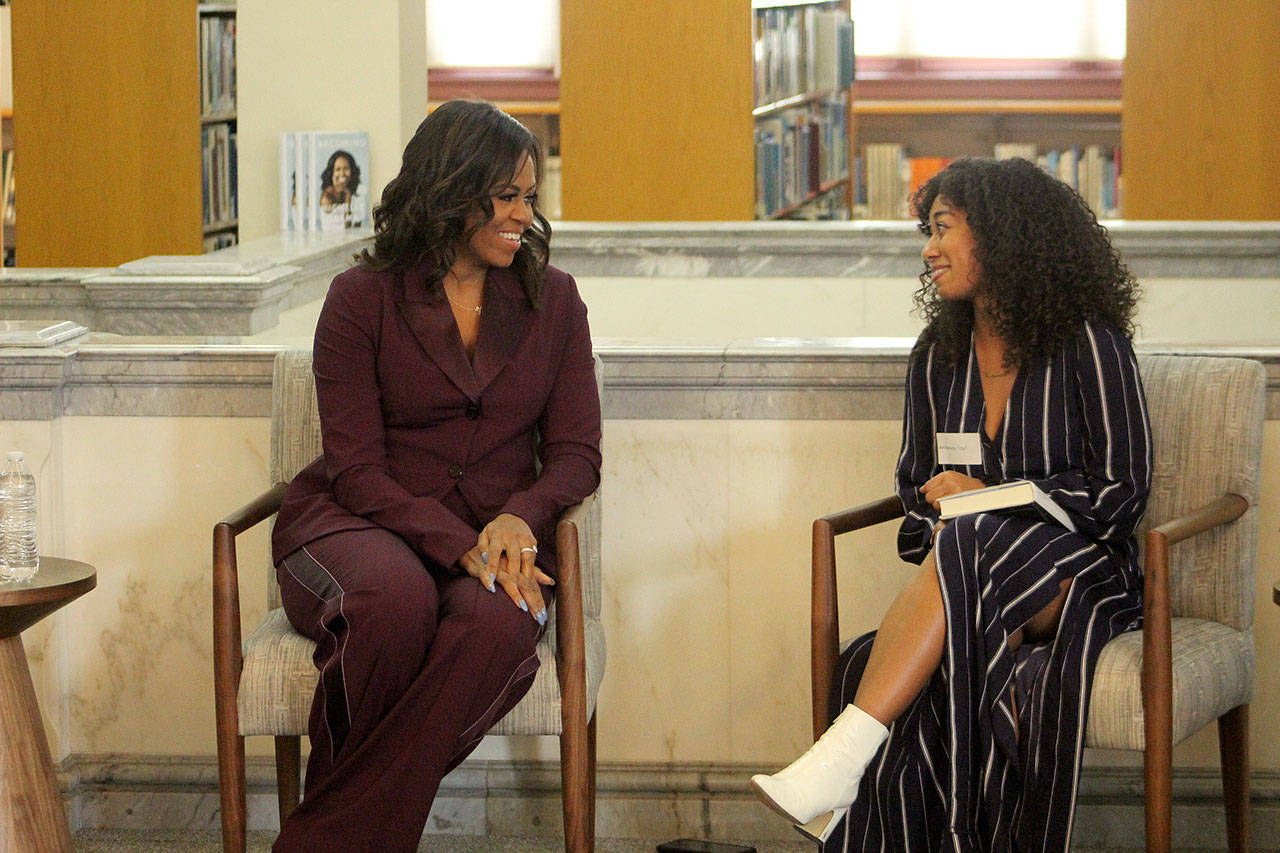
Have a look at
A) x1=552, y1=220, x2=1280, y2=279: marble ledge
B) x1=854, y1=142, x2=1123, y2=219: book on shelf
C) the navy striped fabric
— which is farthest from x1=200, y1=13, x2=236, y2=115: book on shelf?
the navy striped fabric

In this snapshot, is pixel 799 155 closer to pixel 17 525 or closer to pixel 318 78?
pixel 318 78

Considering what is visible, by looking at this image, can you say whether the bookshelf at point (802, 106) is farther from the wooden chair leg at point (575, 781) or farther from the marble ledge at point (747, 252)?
the wooden chair leg at point (575, 781)

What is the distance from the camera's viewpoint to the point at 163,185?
235 inches

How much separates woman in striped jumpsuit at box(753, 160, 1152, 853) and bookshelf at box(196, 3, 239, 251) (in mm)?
4180

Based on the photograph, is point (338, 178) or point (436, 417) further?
point (338, 178)

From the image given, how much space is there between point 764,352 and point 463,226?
1.94 feet

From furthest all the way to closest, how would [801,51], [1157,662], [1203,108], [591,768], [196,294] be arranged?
[801,51], [1203,108], [196,294], [591,768], [1157,662]

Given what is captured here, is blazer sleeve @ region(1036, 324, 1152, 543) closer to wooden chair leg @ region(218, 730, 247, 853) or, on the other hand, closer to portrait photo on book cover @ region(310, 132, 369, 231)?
wooden chair leg @ region(218, 730, 247, 853)

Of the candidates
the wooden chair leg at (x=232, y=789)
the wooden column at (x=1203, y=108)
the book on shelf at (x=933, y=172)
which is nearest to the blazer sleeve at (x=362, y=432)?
the wooden chair leg at (x=232, y=789)

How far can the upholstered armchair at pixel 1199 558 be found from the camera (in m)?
2.19

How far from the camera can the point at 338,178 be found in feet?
16.7

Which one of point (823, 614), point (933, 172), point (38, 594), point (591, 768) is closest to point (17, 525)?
point (38, 594)

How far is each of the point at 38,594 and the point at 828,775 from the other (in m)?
1.13

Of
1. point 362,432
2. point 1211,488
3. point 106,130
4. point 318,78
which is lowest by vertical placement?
point 1211,488
